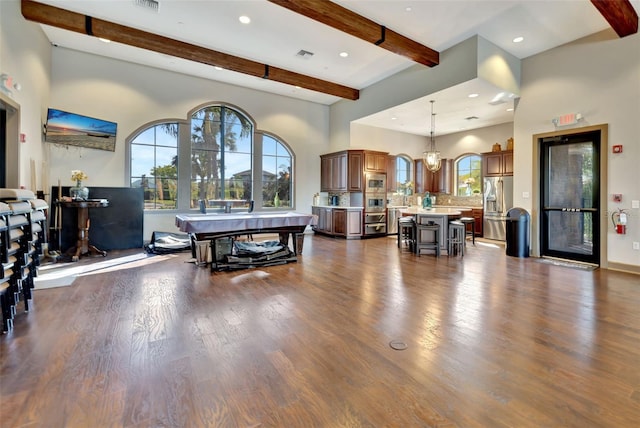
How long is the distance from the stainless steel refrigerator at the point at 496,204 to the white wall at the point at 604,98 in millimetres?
2288

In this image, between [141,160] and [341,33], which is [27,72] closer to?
[141,160]

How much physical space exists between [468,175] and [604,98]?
4975 millimetres

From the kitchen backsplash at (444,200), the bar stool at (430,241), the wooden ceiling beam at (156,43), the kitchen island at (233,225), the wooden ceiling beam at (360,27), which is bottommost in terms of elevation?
the bar stool at (430,241)

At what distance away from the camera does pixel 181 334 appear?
2568 mm

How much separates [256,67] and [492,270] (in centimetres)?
642

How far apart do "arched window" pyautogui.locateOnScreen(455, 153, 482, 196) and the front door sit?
373cm

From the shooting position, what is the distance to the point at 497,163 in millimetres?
8438

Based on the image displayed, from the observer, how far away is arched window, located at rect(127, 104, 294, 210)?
7.30 meters

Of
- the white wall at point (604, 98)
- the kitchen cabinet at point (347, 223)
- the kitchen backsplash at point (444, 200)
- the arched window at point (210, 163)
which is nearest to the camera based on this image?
the white wall at point (604, 98)

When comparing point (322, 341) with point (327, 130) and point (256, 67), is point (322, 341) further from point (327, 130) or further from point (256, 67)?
point (327, 130)

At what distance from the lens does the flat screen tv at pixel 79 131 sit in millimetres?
6031

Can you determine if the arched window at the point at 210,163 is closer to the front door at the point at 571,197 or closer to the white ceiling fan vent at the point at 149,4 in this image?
the white ceiling fan vent at the point at 149,4

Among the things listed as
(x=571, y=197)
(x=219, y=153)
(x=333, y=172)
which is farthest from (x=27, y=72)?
(x=571, y=197)

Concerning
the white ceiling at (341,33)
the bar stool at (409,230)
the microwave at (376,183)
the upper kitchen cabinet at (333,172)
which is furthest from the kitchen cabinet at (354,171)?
the bar stool at (409,230)
